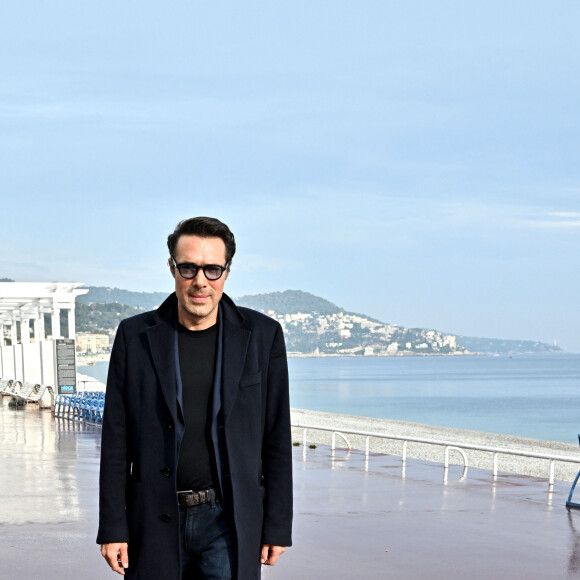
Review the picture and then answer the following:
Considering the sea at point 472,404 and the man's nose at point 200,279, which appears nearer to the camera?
the man's nose at point 200,279

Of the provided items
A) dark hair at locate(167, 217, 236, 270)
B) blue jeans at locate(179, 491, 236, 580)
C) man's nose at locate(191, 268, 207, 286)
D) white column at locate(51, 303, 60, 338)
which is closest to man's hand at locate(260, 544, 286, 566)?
blue jeans at locate(179, 491, 236, 580)

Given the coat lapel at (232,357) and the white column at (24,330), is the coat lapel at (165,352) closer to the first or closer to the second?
the coat lapel at (232,357)

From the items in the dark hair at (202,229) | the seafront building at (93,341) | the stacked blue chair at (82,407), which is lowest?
the seafront building at (93,341)

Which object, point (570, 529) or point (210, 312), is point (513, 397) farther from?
point (210, 312)

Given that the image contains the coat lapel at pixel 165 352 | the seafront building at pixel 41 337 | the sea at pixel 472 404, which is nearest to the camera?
the coat lapel at pixel 165 352

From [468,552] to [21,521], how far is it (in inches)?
148

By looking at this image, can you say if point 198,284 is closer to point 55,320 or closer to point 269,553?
point 269,553

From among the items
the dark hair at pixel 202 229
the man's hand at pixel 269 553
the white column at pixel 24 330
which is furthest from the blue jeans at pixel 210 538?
the white column at pixel 24 330

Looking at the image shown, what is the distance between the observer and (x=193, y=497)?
123 inches

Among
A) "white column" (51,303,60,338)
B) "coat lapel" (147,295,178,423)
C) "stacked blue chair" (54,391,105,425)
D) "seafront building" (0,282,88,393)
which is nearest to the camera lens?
"coat lapel" (147,295,178,423)

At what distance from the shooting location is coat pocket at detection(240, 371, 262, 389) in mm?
3205

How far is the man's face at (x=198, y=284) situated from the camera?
3.17m

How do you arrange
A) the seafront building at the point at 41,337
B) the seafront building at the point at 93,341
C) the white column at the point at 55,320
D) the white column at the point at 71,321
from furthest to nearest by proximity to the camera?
the seafront building at the point at 93,341 < the white column at the point at 55,320 < the white column at the point at 71,321 < the seafront building at the point at 41,337

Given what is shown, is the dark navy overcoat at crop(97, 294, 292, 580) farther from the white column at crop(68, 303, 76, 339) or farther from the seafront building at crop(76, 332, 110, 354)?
the seafront building at crop(76, 332, 110, 354)
